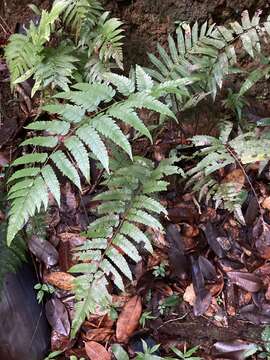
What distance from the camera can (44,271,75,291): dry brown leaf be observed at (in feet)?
10.3

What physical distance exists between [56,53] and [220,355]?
218cm

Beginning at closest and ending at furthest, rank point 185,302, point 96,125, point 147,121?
point 96,125, point 185,302, point 147,121

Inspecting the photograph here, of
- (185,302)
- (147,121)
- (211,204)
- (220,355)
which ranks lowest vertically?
(220,355)

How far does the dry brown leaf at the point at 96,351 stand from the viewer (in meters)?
2.92

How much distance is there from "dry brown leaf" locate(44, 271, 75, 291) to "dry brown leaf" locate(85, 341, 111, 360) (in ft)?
1.28

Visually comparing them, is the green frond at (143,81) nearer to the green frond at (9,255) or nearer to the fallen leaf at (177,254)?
the fallen leaf at (177,254)

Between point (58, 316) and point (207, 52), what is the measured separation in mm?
2001

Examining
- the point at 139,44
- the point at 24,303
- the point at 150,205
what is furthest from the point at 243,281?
the point at 139,44

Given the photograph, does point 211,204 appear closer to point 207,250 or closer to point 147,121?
point 207,250

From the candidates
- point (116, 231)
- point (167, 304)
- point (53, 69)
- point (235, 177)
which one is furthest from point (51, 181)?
point (235, 177)

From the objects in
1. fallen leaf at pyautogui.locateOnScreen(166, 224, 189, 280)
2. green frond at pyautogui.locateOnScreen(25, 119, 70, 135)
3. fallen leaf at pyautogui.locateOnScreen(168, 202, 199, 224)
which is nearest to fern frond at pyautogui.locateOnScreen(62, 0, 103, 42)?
green frond at pyautogui.locateOnScreen(25, 119, 70, 135)

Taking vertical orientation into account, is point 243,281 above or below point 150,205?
below

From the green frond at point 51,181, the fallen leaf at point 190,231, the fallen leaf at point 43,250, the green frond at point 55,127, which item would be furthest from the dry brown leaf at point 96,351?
the green frond at point 55,127

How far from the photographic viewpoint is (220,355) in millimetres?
2926
